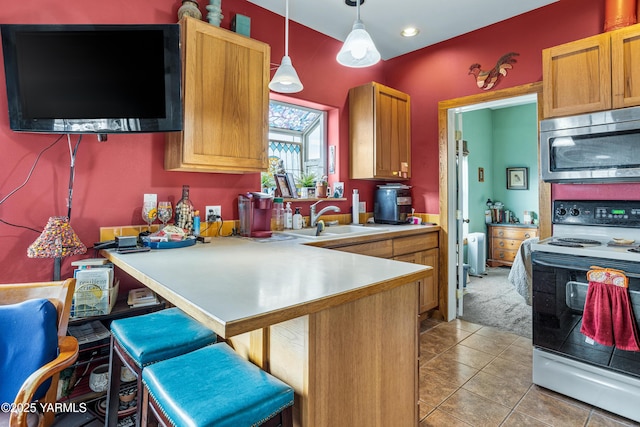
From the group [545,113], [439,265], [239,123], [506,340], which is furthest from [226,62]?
[506,340]

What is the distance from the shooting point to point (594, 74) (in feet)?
7.19

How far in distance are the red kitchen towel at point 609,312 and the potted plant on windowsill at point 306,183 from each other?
206 cm

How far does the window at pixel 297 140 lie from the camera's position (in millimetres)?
3045

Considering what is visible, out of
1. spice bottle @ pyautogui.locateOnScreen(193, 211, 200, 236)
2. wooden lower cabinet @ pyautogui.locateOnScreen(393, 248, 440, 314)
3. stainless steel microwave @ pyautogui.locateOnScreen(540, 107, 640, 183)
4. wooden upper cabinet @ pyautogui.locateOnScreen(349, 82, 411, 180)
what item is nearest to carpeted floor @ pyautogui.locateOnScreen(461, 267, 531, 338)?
wooden lower cabinet @ pyautogui.locateOnScreen(393, 248, 440, 314)

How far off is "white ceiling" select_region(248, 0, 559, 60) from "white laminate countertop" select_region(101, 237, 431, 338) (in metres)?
2.10

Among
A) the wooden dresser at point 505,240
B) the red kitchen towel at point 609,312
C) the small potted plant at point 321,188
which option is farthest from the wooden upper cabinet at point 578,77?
the wooden dresser at point 505,240

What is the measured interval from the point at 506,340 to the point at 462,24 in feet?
9.29

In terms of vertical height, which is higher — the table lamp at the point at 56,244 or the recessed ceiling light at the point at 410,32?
the recessed ceiling light at the point at 410,32

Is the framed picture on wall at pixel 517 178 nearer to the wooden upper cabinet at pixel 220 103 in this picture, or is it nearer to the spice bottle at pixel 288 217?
the spice bottle at pixel 288 217

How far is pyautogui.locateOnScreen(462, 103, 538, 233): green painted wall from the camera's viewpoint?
222 inches

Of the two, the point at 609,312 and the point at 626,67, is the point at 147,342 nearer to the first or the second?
the point at 609,312

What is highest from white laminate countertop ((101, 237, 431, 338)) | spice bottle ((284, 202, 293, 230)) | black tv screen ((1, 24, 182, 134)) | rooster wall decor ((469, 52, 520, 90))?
rooster wall decor ((469, 52, 520, 90))

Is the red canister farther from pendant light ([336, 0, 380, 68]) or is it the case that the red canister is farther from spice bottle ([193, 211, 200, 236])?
spice bottle ([193, 211, 200, 236])

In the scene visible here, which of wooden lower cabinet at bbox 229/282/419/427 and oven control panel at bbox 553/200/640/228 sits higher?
oven control panel at bbox 553/200/640/228
